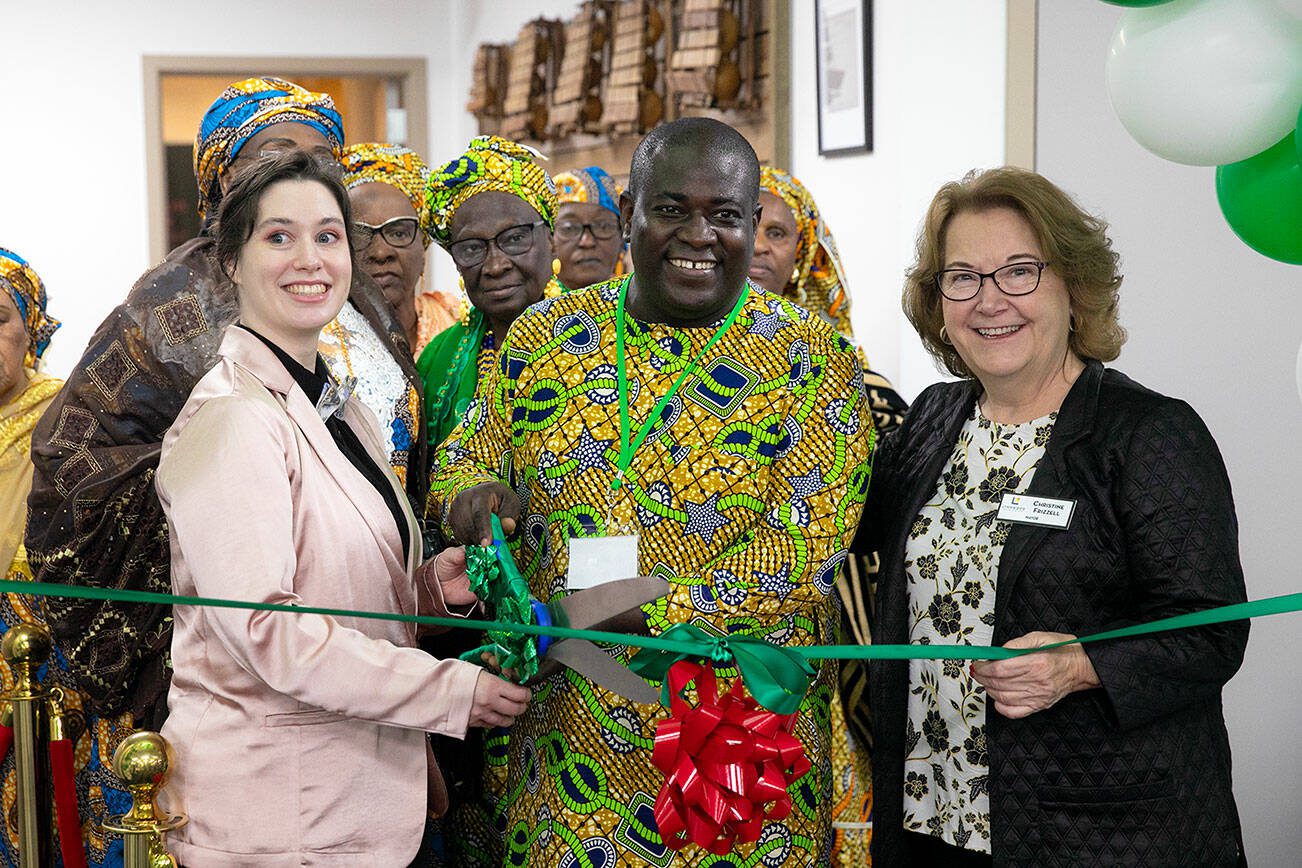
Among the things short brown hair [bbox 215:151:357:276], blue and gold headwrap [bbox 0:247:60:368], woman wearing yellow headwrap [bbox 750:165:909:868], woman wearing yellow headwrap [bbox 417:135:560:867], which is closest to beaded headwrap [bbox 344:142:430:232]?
woman wearing yellow headwrap [bbox 417:135:560:867]

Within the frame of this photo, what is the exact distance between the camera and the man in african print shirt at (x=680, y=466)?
2.21 m

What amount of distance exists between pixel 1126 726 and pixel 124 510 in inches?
67.3

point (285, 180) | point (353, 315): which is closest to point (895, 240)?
point (353, 315)

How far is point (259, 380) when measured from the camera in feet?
6.70

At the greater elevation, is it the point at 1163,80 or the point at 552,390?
the point at 1163,80

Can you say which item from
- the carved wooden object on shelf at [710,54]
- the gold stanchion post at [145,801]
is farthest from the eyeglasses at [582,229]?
the gold stanchion post at [145,801]

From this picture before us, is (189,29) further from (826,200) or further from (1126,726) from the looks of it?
(1126,726)

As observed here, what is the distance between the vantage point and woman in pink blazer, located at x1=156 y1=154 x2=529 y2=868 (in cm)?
191

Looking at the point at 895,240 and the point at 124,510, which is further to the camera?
the point at 895,240

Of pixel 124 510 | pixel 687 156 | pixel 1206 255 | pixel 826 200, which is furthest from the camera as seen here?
pixel 826 200

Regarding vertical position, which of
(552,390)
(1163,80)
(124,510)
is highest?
(1163,80)

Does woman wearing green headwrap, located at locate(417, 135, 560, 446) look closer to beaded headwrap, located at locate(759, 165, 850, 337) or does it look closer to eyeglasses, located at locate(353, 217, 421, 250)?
eyeglasses, located at locate(353, 217, 421, 250)

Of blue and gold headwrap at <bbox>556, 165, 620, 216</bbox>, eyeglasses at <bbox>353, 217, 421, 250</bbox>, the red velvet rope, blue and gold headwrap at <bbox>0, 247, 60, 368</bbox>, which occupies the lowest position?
the red velvet rope

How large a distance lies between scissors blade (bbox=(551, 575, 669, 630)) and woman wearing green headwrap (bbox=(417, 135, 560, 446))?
1.22m
